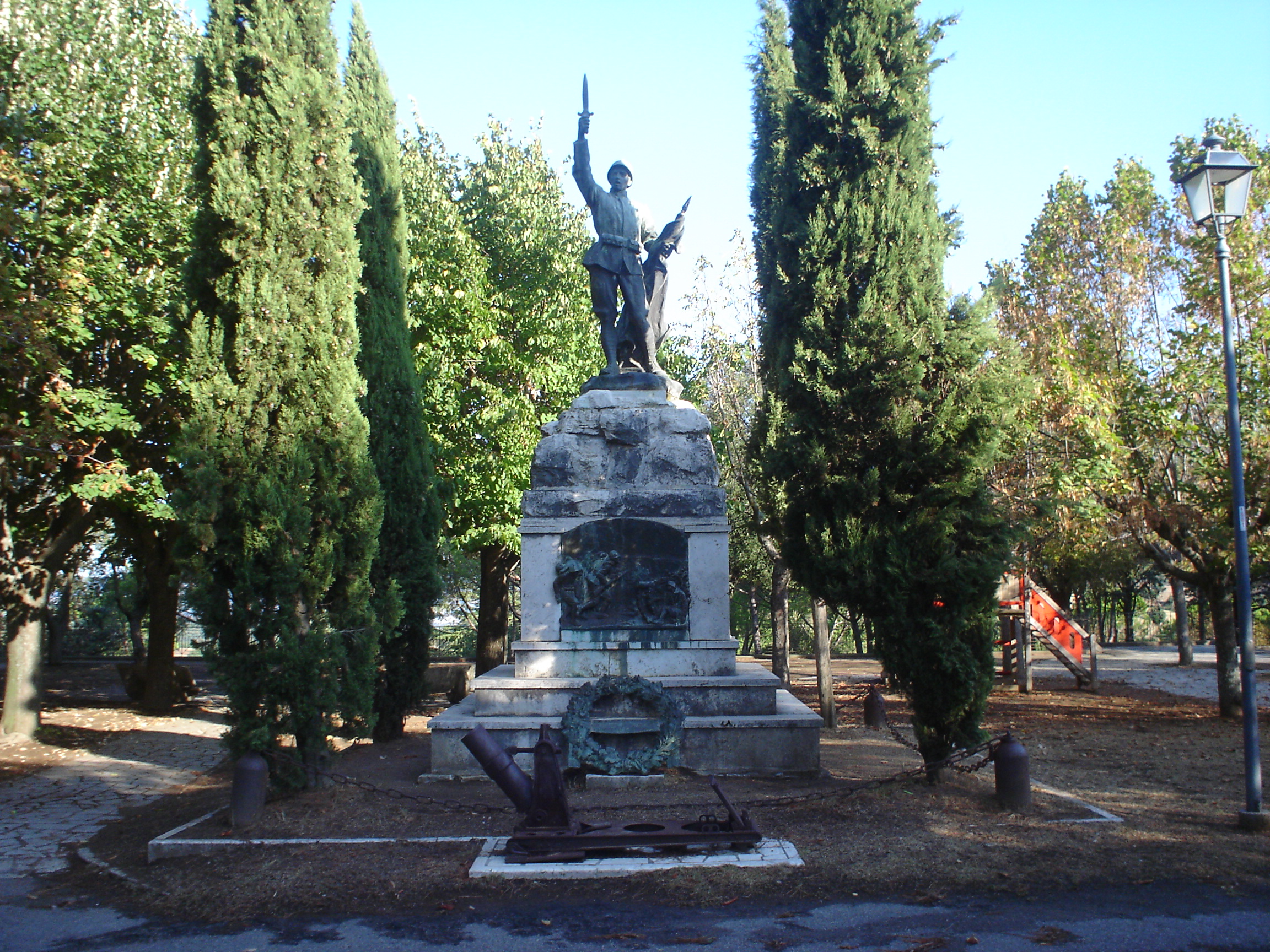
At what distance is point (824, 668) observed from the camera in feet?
42.4

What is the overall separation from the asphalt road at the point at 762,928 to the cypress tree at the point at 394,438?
6110 millimetres

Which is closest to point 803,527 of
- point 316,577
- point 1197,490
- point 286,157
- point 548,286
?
point 316,577

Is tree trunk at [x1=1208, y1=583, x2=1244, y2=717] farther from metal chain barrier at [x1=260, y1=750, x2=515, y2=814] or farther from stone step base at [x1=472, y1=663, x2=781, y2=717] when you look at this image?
metal chain barrier at [x1=260, y1=750, x2=515, y2=814]

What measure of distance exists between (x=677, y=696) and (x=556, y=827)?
3.16 meters

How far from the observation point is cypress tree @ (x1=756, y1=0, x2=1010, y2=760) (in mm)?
7742

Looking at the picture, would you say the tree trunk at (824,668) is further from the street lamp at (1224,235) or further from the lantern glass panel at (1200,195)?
the lantern glass panel at (1200,195)

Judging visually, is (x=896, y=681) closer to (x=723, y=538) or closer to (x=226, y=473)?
(x=723, y=538)

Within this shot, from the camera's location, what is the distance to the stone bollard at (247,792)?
705cm

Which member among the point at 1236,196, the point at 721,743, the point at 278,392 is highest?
the point at 1236,196

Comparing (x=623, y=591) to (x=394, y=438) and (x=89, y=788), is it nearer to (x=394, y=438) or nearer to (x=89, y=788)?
(x=394, y=438)

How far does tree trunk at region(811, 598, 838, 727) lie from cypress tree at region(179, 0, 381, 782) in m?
6.85

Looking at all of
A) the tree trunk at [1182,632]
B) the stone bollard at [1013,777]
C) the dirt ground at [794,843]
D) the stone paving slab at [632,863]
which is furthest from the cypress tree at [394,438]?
the tree trunk at [1182,632]

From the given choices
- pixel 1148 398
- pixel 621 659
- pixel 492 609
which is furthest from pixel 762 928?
pixel 492 609

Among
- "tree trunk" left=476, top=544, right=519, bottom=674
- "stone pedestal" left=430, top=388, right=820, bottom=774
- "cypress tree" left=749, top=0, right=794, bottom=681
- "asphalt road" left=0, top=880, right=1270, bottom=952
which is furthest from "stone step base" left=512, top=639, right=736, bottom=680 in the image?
"tree trunk" left=476, top=544, right=519, bottom=674
